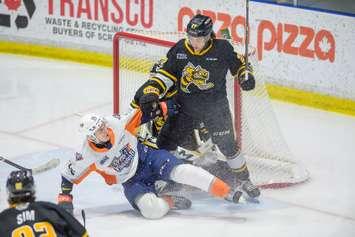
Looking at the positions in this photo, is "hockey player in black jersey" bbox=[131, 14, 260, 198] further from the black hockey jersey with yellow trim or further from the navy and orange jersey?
the navy and orange jersey

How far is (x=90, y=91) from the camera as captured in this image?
26.0ft

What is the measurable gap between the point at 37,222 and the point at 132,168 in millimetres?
1604

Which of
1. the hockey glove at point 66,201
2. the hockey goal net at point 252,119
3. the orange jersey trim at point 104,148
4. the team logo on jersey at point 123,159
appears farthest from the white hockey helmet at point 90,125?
the hockey goal net at point 252,119

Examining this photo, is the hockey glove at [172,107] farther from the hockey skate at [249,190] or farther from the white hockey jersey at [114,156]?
the hockey skate at [249,190]

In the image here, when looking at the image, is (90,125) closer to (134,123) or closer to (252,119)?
(134,123)

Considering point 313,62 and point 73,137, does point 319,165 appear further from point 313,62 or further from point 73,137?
point 73,137

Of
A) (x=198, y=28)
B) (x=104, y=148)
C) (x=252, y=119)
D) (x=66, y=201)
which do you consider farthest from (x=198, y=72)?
(x=66, y=201)

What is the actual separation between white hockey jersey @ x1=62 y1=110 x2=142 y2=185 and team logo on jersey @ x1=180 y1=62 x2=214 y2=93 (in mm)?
388

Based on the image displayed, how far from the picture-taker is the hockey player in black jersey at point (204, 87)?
5586 millimetres

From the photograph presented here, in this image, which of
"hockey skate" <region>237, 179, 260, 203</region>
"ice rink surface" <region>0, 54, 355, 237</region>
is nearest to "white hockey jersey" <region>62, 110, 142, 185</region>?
"ice rink surface" <region>0, 54, 355, 237</region>

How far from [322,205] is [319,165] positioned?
68 cm

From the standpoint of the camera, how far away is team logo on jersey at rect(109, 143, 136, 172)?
5.32 meters

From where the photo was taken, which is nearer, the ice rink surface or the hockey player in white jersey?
the hockey player in white jersey

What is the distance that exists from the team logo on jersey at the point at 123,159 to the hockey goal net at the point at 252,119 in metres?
0.91
